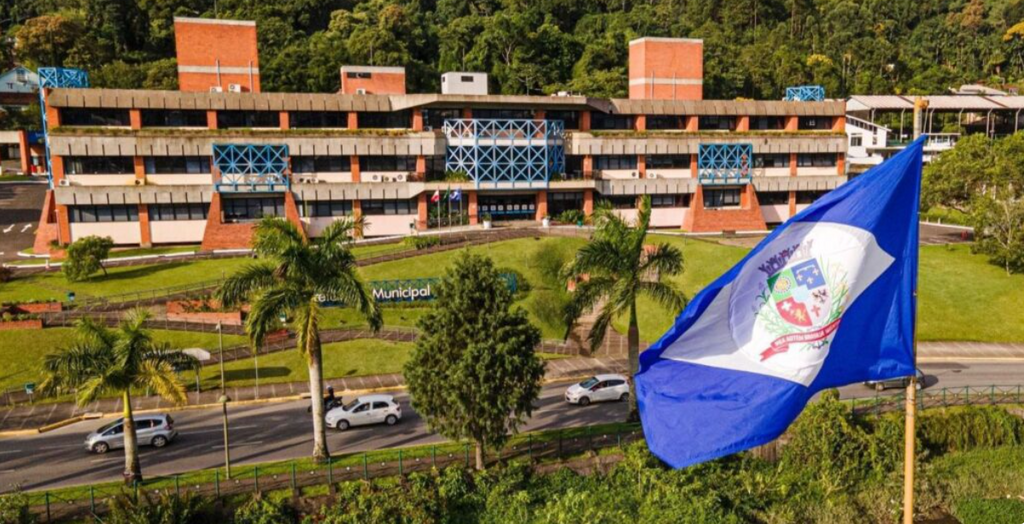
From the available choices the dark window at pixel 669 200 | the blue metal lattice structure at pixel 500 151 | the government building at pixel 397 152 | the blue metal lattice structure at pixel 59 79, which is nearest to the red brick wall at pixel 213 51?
the government building at pixel 397 152

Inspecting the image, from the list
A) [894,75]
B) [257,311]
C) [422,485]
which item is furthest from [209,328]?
[894,75]

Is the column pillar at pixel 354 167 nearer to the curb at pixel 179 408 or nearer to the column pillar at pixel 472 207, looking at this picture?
the column pillar at pixel 472 207

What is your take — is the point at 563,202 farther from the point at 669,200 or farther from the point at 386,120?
the point at 386,120

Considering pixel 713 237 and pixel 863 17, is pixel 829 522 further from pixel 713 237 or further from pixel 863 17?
pixel 863 17

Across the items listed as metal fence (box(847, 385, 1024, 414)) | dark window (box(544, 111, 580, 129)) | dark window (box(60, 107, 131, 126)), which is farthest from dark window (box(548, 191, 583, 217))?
metal fence (box(847, 385, 1024, 414))

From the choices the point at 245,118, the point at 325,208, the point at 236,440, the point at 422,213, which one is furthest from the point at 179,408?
the point at 245,118

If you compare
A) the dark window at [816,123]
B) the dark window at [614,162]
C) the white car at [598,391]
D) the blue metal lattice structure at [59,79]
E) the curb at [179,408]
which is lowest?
the curb at [179,408]
